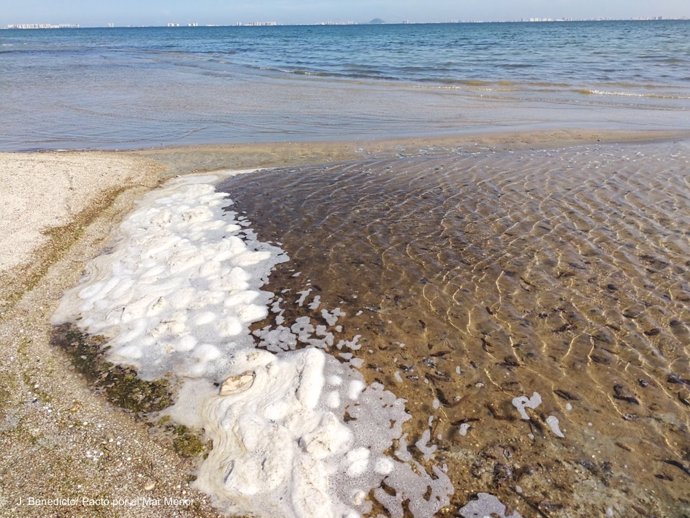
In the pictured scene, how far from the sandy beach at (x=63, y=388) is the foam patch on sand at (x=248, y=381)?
0.29 meters

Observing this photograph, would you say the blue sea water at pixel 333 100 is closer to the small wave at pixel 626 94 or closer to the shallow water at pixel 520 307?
the small wave at pixel 626 94

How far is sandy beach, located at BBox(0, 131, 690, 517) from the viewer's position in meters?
3.09

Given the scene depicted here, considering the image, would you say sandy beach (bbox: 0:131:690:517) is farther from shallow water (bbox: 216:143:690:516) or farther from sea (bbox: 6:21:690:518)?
sea (bbox: 6:21:690:518)

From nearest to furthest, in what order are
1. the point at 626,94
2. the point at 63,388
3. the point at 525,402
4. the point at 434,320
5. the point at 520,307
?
the point at 525,402 → the point at 63,388 → the point at 434,320 → the point at 520,307 → the point at 626,94

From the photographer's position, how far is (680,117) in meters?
15.4

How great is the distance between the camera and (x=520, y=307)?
202 inches

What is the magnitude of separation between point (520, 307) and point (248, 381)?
290cm

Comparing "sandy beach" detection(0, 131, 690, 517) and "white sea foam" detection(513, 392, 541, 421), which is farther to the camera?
"white sea foam" detection(513, 392, 541, 421)

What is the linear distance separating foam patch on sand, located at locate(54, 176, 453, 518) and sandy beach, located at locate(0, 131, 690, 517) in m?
0.29

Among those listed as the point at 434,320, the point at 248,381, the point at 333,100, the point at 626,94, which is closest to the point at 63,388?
the point at 248,381

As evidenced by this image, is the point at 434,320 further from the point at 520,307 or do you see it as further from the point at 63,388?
the point at 63,388

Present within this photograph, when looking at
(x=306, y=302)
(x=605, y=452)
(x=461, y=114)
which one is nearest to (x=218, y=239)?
(x=306, y=302)

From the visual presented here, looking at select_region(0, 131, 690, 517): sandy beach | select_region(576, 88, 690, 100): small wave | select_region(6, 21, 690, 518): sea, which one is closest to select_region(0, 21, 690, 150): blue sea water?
select_region(576, 88, 690, 100): small wave

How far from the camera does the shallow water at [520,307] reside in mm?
3371
